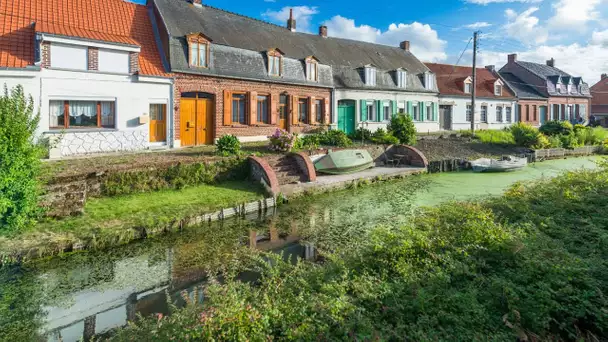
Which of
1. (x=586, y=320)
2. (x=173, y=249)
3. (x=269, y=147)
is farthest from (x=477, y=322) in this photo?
(x=269, y=147)

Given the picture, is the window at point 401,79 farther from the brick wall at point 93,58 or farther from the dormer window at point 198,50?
the brick wall at point 93,58

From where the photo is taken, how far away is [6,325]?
4.95m

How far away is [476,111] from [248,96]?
71.0 feet

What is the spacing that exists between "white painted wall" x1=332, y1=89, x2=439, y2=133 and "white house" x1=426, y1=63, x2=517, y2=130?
197 centimetres

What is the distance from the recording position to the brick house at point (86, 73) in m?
12.9

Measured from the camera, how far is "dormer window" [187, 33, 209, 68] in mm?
16328

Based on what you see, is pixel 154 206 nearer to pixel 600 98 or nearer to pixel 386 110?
pixel 386 110

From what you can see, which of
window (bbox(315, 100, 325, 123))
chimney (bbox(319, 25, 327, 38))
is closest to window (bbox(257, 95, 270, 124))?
Answer: window (bbox(315, 100, 325, 123))

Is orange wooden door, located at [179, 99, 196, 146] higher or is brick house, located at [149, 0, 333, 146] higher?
brick house, located at [149, 0, 333, 146]

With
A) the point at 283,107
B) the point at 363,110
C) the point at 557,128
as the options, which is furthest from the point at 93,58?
the point at 557,128

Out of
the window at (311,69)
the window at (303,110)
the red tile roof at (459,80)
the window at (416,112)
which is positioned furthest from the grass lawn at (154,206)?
the red tile roof at (459,80)

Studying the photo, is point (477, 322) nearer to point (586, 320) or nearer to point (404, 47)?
point (586, 320)

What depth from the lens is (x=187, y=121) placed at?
54.7 ft

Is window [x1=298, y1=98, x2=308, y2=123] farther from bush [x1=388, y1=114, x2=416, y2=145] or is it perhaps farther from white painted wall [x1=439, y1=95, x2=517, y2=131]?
white painted wall [x1=439, y1=95, x2=517, y2=131]
